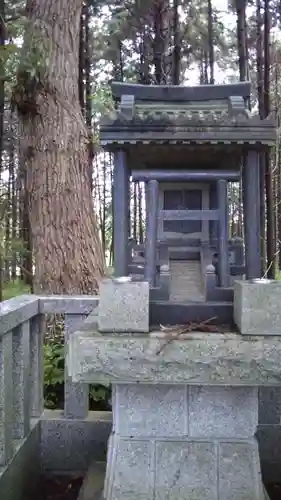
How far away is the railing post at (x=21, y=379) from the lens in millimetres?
2775

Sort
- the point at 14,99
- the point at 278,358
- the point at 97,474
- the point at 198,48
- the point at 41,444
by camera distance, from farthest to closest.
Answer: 1. the point at 198,48
2. the point at 14,99
3. the point at 41,444
4. the point at 97,474
5. the point at 278,358

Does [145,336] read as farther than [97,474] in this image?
No

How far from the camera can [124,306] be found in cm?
231

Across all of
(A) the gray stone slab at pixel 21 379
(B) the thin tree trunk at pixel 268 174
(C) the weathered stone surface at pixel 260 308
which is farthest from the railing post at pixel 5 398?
(B) the thin tree trunk at pixel 268 174

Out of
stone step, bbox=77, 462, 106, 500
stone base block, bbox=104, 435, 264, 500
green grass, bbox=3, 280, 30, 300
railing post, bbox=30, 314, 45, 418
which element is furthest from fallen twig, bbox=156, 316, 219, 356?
green grass, bbox=3, 280, 30, 300

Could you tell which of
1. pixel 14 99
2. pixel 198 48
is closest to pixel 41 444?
pixel 14 99

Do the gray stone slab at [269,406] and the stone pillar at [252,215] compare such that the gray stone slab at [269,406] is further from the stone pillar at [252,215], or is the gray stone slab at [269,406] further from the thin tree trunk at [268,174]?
the thin tree trunk at [268,174]

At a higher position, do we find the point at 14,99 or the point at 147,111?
the point at 14,99

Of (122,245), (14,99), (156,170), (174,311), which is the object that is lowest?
(174,311)

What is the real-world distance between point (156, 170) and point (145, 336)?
853 mm

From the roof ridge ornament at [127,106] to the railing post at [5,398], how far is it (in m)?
1.23

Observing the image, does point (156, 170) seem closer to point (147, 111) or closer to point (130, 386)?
point (147, 111)

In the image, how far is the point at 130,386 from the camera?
2.49m

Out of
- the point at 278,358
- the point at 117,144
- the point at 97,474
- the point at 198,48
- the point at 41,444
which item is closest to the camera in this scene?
the point at 278,358
